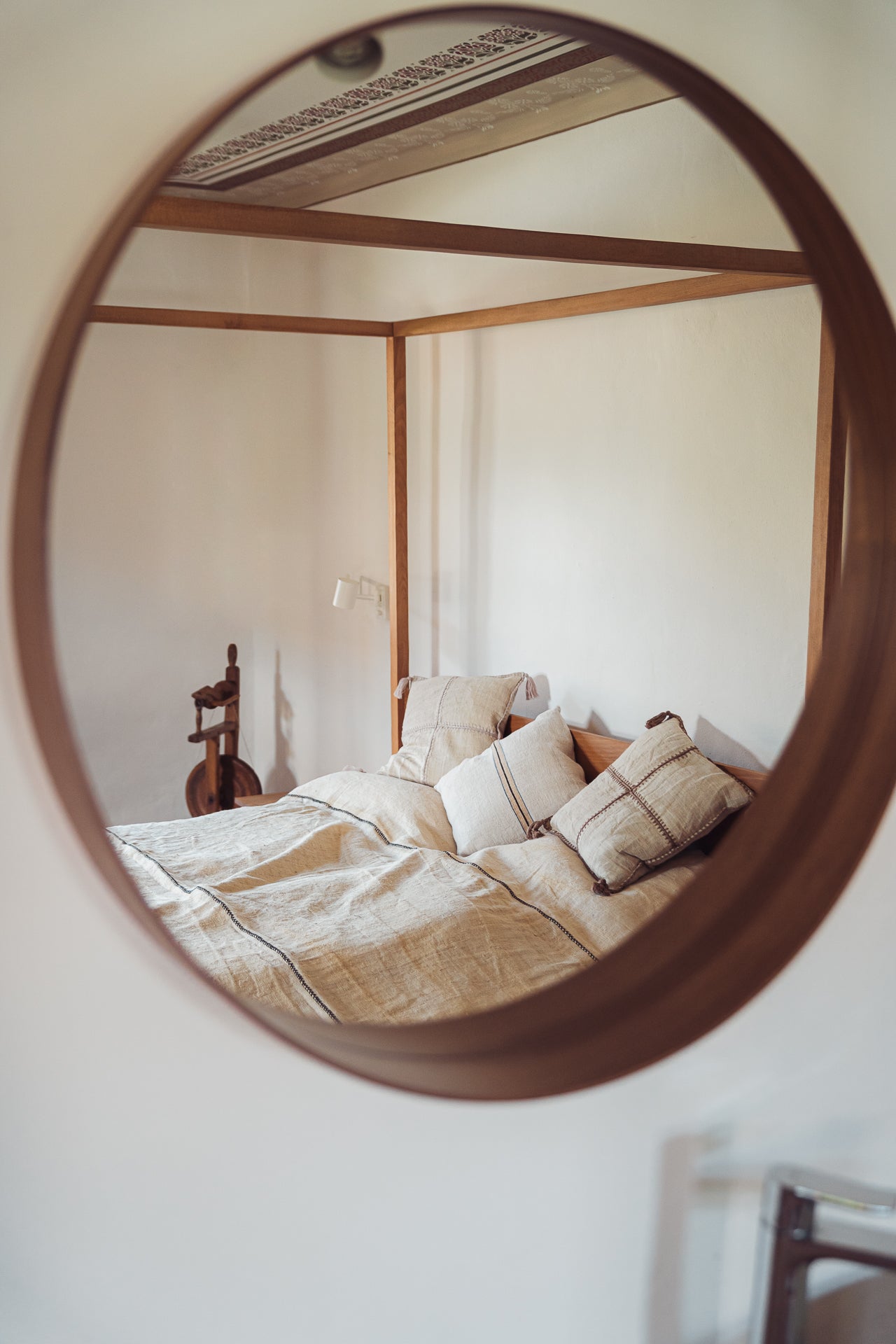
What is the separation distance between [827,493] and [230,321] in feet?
6.77

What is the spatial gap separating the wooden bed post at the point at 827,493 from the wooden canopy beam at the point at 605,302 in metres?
0.28

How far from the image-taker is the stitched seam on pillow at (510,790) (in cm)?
328

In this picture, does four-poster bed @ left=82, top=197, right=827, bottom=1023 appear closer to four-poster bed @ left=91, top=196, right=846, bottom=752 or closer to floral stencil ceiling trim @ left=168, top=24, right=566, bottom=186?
four-poster bed @ left=91, top=196, right=846, bottom=752

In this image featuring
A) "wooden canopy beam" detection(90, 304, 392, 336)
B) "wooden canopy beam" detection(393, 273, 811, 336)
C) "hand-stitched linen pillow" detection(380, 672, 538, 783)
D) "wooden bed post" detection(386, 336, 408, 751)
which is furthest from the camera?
"wooden bed post" detection(386, 336, 408, 751)

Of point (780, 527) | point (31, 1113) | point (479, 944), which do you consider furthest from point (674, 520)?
point (31, 1113)

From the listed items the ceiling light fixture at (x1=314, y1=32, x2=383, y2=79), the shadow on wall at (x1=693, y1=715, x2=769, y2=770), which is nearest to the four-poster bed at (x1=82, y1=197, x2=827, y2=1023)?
the shadow on wall at (x1=693, y1=715, x2=769, y2=770)

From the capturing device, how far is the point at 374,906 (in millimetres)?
2682

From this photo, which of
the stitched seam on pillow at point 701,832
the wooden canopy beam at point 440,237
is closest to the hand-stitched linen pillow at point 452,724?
the stitched seam on pillow at point 701,832

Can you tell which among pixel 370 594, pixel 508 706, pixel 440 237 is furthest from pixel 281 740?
pixel 440 237

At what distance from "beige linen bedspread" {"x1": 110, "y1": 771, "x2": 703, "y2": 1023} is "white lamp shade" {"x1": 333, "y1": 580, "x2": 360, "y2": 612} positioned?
3.80 ft

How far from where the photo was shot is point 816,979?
3.61ft

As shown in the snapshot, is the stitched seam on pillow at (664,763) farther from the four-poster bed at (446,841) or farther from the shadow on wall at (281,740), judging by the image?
the shadow on wall at (281,740)

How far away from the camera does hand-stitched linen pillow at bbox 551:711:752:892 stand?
9.46 ft

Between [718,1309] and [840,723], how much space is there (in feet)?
2.04
